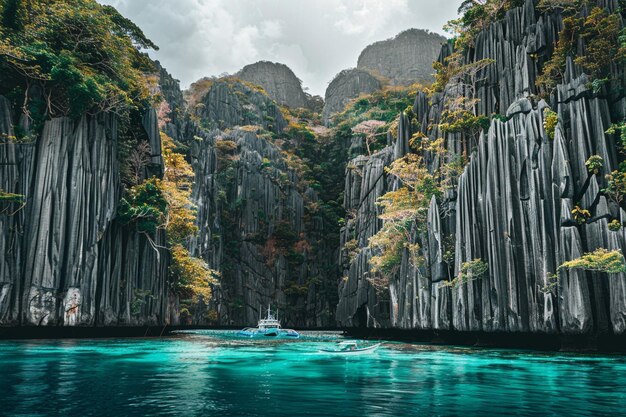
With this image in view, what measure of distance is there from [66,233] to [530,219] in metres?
28.4

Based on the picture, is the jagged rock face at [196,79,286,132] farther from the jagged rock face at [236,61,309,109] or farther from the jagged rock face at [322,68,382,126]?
the jagged rock face at [236,61,309,109]

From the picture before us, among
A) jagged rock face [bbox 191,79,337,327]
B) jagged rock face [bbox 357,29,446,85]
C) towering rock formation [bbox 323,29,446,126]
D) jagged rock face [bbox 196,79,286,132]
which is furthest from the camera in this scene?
jagged rock face [bbox 357,29,446,85]

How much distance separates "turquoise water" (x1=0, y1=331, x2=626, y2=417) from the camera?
34.9 feet

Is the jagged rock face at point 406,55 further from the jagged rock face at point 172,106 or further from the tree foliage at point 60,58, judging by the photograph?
the tree foliage at point 60,58

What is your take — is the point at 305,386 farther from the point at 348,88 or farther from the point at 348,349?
the point at 348,88

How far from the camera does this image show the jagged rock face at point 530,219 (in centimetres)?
2261

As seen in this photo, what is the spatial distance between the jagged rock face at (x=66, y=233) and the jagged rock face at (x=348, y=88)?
2806 inches

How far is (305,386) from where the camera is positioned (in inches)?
557

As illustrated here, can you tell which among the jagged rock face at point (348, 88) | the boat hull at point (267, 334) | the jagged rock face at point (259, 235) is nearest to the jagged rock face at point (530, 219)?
the boat hull at point (267, 334)

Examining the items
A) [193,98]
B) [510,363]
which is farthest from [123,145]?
[193,98]

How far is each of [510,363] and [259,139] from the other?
220 feet

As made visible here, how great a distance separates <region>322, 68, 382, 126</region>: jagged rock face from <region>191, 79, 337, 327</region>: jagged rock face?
1120 inches

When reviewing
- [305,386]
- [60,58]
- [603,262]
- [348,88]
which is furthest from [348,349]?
[348,88]

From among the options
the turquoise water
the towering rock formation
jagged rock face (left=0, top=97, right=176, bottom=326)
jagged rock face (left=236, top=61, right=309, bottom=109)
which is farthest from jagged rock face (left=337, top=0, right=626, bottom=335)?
jagged rock face (left=236, top=61, right=309, bottom=109)
